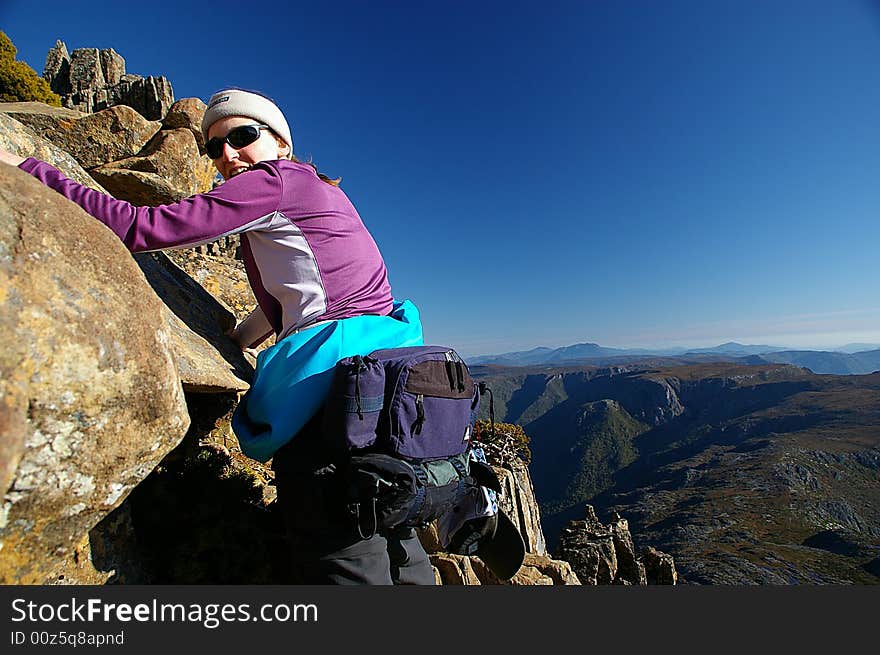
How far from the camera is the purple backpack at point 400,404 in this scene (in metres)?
3.20

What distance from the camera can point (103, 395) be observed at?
8.29 feet

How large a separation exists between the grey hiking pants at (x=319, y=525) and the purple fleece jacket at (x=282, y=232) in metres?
1.00

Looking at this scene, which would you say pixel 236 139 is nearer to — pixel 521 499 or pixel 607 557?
pixel 607 557

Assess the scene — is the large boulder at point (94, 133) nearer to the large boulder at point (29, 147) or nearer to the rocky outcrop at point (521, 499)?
the large boulder at point (29, 147)

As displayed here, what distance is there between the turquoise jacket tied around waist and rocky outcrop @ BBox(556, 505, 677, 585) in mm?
24582

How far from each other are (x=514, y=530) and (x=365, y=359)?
2.28m

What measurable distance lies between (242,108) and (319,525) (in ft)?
11.5

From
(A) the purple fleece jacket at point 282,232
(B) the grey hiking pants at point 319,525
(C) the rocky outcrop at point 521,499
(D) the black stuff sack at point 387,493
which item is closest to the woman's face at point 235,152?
(A) the purple fleece jacket at point 282,232

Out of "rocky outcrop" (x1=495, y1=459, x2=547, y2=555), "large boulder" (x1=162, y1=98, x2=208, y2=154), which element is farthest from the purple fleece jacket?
"rocky outcrop" (x1=495, y1=459, x2=547, y2=555)

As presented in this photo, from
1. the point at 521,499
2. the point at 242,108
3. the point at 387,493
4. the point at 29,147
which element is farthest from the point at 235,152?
the point at 521,499

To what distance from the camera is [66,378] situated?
7.72 feet

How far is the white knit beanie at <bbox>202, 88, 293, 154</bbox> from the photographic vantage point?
13.1ft

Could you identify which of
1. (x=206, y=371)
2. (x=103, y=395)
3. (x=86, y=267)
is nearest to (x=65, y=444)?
(x=103, y=395)

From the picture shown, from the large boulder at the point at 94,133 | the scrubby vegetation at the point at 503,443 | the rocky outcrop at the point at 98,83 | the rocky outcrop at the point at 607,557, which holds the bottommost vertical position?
the rocky outcrop at the point at 607,557
